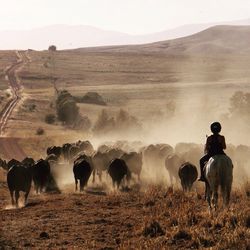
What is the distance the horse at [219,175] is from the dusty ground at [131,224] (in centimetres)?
48

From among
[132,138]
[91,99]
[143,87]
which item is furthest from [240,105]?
[143,87]

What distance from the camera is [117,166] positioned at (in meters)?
25.4

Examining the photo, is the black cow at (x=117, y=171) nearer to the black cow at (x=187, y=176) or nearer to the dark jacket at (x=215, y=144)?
the black cow at (x=187, y=176)

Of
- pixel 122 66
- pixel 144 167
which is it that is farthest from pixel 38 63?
pixel 144 167

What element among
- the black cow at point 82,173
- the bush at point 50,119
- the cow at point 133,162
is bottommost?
the black cow at point 82,173

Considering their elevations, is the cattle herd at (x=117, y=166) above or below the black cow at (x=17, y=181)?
above

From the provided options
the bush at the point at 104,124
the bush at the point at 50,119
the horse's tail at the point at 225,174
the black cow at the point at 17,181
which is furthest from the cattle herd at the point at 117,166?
the bush at the point at 50,119

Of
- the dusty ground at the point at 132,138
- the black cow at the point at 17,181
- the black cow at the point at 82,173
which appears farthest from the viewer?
the black cow at the point at 82,173

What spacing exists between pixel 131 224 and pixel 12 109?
74697 mm

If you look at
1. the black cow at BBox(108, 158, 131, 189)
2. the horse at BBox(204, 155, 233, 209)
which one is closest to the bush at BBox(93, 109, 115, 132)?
the black cow at BBox(108, 158, 131, 189)

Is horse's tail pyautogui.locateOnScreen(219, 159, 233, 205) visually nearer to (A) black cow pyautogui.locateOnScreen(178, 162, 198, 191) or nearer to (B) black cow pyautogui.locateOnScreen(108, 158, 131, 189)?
(A) black cow pyautogui.locateOnScreen(178, 162, 198, 191)

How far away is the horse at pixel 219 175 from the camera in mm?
14266

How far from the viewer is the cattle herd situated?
2127cm

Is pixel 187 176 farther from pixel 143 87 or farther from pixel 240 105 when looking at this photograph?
pixel 143 87
